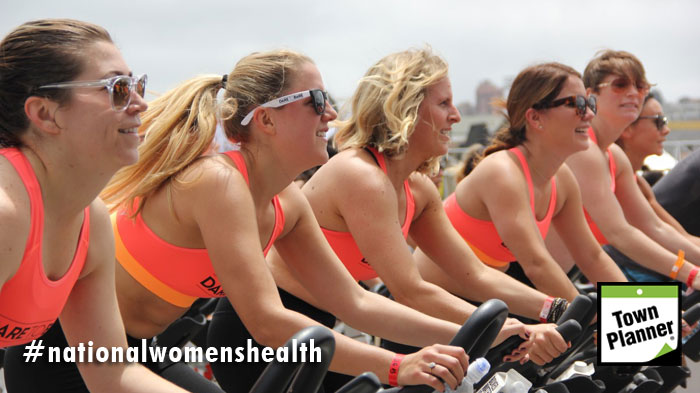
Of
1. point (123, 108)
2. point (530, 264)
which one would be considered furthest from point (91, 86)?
point (530, 264)

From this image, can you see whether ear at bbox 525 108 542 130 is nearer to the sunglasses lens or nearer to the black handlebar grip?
the black handlebar grip

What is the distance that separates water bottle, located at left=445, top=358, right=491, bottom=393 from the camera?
2.06m

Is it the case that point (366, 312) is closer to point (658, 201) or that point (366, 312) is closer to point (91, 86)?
point (91, 86)

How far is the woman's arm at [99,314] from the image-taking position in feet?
6.70

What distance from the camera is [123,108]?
196cm

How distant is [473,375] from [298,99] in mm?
1155

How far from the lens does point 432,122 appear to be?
3398mm

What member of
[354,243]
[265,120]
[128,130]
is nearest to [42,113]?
[128,130]

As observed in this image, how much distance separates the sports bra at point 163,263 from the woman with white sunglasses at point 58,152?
20.2 inches

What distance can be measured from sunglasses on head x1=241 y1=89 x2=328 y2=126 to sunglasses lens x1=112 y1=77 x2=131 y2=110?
2.69ft

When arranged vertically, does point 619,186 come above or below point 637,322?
below

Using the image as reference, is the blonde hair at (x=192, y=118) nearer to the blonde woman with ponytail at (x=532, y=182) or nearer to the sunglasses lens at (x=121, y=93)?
the sunglasses lens at (x=121, y=93)

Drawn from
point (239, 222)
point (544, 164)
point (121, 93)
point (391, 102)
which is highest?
point (121, 93)

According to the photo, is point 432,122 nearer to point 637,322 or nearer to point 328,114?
point 328,114
